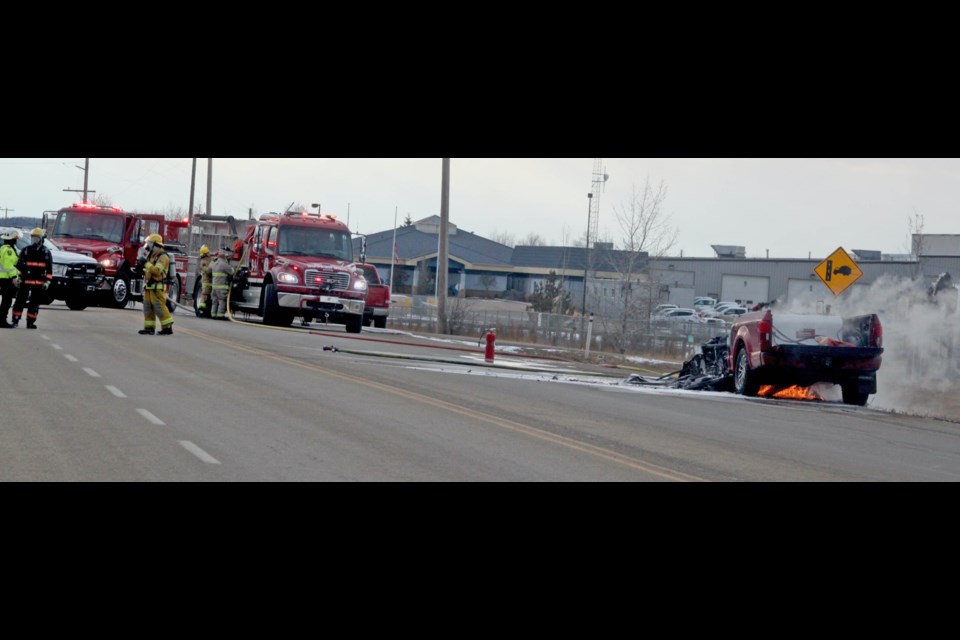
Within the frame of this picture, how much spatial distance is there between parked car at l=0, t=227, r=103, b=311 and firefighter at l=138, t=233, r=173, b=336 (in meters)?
8.93

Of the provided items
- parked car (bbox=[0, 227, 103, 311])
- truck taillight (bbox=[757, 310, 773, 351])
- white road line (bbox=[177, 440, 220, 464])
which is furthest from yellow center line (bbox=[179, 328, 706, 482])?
parked car (bbox=[0, 227, 103, 311])

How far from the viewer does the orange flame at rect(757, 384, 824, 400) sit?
2541 cm

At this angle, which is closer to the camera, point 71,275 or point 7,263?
point 7,263

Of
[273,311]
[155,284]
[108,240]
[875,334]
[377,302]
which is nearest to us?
[875,334]

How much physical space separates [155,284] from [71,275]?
435 inches

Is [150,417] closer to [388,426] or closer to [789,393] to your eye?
[388,426]

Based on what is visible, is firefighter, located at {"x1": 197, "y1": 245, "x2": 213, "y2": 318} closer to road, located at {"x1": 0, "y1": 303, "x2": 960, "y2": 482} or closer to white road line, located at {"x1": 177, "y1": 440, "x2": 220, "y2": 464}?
road, located at {"x1": 0, "y1": 303, "x2": 960, "y2": 482}

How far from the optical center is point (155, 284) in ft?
97.2

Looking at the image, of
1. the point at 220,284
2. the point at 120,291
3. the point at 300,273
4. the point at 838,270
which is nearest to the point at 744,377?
the point at 838,270

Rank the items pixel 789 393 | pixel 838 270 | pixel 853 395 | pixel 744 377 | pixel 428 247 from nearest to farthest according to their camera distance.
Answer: pixel 853 395 → pixel 744 377 → pixel 789 393 → pixel 838 270 → pixel 428 247

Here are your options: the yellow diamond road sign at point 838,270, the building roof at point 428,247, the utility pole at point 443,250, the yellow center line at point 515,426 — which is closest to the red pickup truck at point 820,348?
the yellow diamond road sign at point 838,270
